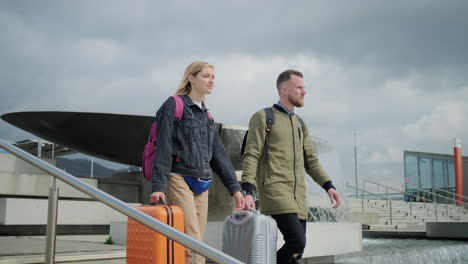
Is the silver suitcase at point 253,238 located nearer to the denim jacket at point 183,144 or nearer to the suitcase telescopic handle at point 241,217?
the suitcase telescopic handle at point 241,217

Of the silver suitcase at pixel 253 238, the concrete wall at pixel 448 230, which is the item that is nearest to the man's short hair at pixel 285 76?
the silver suitcase at pixel 253 238

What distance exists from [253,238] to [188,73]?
1112 mm

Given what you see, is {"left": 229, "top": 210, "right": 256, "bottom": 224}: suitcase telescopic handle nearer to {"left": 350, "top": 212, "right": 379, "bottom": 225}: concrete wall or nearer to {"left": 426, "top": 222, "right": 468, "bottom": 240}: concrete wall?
{"left": 426, "top": 222, "right": 468, "bottom": 240}: concrete wall

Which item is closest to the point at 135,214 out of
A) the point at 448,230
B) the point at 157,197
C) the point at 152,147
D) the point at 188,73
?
the point at 157,197

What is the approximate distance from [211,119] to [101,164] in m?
7.23

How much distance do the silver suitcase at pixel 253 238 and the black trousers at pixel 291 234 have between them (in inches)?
2.7

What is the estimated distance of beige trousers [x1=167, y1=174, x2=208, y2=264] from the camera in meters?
2.84

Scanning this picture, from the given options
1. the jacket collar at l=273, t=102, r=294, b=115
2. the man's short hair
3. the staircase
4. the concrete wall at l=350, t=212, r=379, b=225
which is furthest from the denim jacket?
the staircase

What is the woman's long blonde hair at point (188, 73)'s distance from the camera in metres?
3.20

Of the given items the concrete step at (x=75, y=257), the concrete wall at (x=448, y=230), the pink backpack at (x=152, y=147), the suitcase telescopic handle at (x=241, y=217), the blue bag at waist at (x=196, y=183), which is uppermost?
the pink backpack at (x=152, y=147)

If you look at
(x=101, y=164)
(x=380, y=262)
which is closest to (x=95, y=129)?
(x=101, y=164)

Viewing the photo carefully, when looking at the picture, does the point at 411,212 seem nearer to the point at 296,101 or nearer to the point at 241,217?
the point at 296,101

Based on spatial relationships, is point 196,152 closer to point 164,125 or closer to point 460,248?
point 164,125

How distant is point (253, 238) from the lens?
10.3ft
